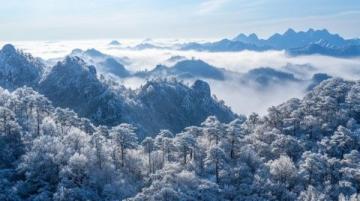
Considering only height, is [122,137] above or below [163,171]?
above

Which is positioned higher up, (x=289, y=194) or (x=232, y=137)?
(x=232, y=137)

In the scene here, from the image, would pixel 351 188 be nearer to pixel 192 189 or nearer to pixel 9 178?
pixel 192 189

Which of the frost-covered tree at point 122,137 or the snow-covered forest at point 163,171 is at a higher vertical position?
the frost-covered tree at point 122,137

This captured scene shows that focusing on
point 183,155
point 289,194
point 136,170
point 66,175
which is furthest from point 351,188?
point 66,175

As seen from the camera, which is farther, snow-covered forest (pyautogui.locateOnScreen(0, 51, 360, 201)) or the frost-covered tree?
the frost-covered tree

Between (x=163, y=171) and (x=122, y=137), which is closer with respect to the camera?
(x=163, y=171)

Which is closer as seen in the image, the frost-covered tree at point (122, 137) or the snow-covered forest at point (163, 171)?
the snow-covered forest at point (163, 171)

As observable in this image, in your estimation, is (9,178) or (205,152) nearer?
(9,178)

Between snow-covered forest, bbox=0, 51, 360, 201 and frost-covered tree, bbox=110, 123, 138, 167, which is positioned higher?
frost-covered tree, bbox=110, 123, 138, 167

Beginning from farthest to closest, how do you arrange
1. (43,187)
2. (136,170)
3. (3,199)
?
(136,170) → (43,187) → (3,199)

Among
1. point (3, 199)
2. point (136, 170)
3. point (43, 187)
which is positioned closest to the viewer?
point (3, 199)
